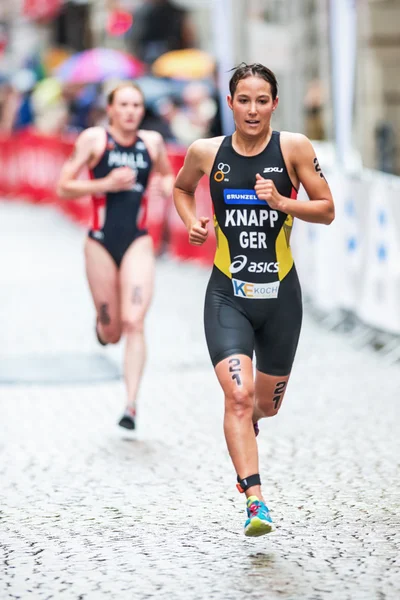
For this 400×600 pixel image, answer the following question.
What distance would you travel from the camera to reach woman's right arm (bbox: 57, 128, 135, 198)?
9.38 metres

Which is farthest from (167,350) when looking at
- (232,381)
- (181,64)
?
(181,64)

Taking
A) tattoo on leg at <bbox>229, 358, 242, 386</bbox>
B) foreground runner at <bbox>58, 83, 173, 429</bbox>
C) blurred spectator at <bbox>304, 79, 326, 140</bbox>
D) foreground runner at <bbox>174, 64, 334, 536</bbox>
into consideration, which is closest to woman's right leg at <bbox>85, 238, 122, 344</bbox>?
foreground runner at <bbox>58, 83, 173, 429</bbox>

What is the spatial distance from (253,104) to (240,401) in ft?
4.19

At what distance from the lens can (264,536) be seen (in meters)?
6.50

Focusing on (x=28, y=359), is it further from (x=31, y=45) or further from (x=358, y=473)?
(x=31, y=45)

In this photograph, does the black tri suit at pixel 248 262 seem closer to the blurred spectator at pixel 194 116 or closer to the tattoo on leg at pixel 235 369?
the tattoo on leg at pixel 235 369

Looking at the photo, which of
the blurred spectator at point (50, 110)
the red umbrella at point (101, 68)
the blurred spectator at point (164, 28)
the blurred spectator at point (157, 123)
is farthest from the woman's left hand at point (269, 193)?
the blurred spectator at point (164, 28)

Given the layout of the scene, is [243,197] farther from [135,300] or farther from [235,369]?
[135,300]

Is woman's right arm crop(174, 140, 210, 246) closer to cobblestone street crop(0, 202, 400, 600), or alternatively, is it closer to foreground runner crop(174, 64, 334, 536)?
foreground runner crop(174, 64, 334, 536)

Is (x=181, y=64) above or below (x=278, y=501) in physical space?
above

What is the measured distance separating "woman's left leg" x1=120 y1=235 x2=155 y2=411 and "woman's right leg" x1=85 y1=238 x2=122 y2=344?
0.07 metres

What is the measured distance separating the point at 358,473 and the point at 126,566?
2214mm

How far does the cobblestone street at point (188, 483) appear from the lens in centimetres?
581

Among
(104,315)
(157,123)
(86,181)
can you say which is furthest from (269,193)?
(157,123)
